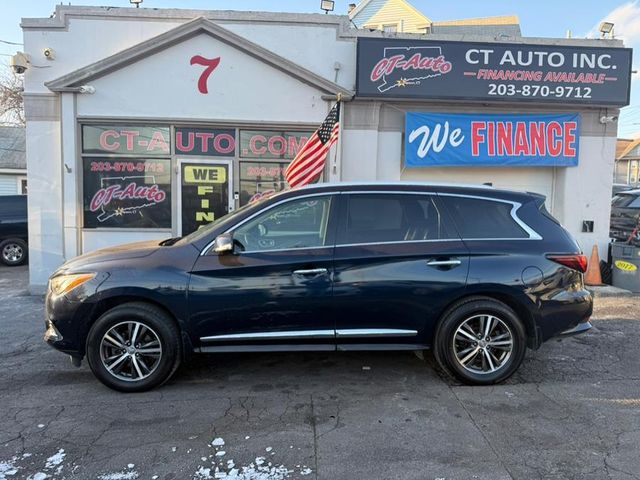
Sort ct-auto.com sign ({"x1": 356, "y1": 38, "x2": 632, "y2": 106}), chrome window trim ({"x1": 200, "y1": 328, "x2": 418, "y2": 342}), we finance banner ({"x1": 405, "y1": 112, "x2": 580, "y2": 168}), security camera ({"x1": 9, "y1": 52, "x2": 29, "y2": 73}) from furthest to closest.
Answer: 1. we finance banner ({"x1": 405, "y1": 112, "x2": 580, "y2": 168})
2. ct-auto.com sign ({"x1": 356, "y1": 38, "x2": 632, "y2": 106})
3. security camera ({"x1": 9, "y1": 52, "x2": 29, "y2": 73})
4. chrome window trim ({"x1": 200, "y1": 328, "x2": 418, "y2": 342})

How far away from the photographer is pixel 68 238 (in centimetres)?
854

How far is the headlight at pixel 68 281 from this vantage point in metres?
4.14

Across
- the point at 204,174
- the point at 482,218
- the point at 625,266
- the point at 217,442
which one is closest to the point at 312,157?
the point at 204,174

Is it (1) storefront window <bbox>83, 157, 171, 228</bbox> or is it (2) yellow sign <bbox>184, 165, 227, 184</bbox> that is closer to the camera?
(1) storefront window <bbox>83, 157, 171, 228</bbox>

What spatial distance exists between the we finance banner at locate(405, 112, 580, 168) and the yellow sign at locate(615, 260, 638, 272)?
2.02m

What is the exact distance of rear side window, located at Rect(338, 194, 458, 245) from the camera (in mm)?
4371

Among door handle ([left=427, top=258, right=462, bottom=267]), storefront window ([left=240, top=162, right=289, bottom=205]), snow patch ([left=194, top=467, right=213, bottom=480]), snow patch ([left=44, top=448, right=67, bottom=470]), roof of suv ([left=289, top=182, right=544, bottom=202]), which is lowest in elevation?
snow patch ([left=44, top=448, right=67, bottom=470])

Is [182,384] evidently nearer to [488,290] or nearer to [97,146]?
Result: [488,290]

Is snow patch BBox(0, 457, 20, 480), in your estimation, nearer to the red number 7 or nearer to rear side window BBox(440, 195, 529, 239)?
rear side window BBox(440, 195, 529, 239)

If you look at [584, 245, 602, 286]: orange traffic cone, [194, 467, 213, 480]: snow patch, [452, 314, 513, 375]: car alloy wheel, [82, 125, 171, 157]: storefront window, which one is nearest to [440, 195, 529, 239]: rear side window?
[452, 314, 513, 375]: car alloy wheel

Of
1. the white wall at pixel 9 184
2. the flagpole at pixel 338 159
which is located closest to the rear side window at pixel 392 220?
the flagpole at pixel 338 159

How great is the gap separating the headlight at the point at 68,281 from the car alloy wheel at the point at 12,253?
909 cm

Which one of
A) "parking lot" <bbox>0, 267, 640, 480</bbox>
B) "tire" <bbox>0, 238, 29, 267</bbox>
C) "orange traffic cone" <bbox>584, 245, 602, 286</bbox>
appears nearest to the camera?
"parking lot" <bbox>0, 267, 640, 480</bbox>

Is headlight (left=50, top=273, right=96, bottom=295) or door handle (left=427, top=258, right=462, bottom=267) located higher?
door handle (left=427, top=258, right=462, bottom=267)
